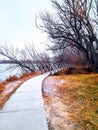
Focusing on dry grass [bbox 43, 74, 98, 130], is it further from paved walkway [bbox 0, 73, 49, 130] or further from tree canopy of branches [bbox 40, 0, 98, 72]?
tree canopy of branches [bbox 40, 0, 98, 72]

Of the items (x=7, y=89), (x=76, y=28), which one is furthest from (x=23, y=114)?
(x=76, y=28)

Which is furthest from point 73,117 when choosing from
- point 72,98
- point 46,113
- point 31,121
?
point 72,98

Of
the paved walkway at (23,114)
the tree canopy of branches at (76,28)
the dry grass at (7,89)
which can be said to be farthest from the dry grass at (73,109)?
the tree canopy of branches at (76,28)

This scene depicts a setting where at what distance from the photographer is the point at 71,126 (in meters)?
6.67

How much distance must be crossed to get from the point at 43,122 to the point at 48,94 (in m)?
4.48

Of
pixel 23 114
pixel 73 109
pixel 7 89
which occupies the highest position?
pixel 23 114

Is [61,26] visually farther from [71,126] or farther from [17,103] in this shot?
[71,126]

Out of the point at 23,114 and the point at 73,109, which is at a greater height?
the point at 23,114

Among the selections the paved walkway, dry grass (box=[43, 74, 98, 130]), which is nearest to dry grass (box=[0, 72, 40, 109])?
the paved walkway

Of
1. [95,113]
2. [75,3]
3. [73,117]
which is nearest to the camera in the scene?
[73,117]

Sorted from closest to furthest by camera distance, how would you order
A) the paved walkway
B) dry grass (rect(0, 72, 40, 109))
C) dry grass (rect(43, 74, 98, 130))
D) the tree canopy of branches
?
the paved walkway → dry grass (rect(43, 74, 98, 130)) → dry grass (rect(0, 72, 40, 109)) → the tree canopy of branches

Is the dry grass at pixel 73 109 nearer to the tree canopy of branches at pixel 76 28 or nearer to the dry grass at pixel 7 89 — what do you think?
the dry grass at pixel 7 89

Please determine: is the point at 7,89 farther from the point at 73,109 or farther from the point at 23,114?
the point at 23,114

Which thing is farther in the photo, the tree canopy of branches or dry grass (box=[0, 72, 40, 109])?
the tree canopy of branches
